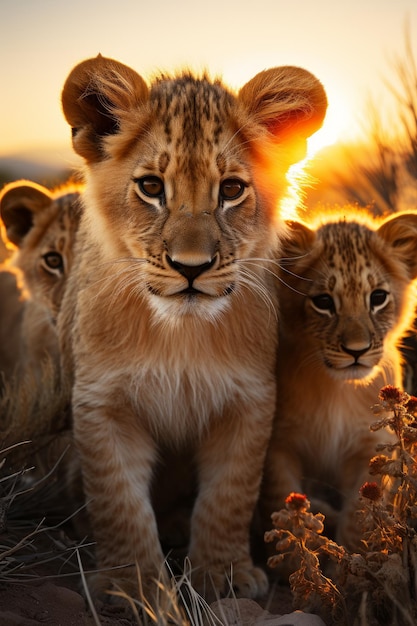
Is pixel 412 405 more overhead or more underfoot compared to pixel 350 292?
more underfoot

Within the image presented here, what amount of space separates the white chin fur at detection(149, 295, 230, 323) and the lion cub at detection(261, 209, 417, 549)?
71cm

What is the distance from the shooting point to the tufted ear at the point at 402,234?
4215 millimetres

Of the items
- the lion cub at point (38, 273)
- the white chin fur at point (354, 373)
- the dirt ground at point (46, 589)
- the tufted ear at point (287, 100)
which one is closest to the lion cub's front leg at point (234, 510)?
the dirt ground at point (46, 589)

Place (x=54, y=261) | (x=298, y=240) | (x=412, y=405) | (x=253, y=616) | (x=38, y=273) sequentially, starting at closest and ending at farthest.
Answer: (x=412, y=405), (x=253, y=616), (x=298, y=240), (x=54, y=261), (x=38, y=273)

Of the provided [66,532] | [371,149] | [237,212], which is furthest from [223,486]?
[371,149]

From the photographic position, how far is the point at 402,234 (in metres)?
4.23

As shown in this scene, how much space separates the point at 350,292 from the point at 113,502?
4.52 feet

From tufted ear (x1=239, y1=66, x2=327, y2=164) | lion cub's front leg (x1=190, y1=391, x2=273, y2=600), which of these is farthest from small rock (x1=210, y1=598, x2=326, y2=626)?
tufted ear (x1=239, y1=66, x2=327, y2=164)

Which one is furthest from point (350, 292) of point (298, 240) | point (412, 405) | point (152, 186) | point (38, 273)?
point (38, 273)

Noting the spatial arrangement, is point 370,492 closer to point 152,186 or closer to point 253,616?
point 253,616

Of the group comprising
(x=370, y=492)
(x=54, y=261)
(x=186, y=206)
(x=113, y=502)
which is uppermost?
(x=186, y=206)

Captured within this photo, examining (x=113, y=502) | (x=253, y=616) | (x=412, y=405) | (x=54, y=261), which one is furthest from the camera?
(x=54, y=261)

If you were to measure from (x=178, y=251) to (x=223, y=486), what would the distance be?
4.27 ft

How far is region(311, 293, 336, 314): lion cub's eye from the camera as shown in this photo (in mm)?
3986
